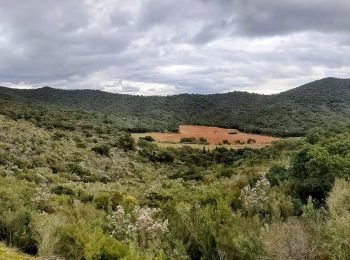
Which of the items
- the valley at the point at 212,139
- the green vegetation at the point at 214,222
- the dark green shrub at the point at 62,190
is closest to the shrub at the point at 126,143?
the valley at the point at 212,139

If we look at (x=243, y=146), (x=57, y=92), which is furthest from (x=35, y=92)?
(x=243, y=146)

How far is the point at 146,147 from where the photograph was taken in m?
55.8

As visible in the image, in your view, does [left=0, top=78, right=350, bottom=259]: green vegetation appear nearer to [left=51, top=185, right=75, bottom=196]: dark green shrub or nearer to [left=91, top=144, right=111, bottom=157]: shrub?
[left=51, top=185, right=75, bottom=196]: dark green shrub

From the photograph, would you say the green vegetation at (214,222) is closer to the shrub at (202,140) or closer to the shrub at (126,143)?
the shrub at (126,143)

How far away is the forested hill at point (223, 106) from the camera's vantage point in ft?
317

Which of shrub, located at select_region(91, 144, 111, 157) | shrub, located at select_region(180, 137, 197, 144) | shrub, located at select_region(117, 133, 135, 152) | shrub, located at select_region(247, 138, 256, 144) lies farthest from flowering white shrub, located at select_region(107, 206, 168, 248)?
shrub, located at select_region(247, 138, 256, 144)

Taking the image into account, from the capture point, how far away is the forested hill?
9669 cm

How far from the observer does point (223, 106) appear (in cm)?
13550

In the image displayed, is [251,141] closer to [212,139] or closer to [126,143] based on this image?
[212,139]

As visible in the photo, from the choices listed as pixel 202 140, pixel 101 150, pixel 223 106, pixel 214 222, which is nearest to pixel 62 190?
pixel 214 222

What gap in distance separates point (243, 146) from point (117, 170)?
30.0 meters

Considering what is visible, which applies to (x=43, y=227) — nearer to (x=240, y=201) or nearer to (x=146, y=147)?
(x=240, y=201)

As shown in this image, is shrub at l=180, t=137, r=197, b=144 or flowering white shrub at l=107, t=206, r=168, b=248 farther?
shrub at l=180, t=137, r=197, b=144

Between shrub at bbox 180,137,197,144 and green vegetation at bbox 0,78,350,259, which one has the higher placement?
green vegetation at bbox 0,78,350,259
